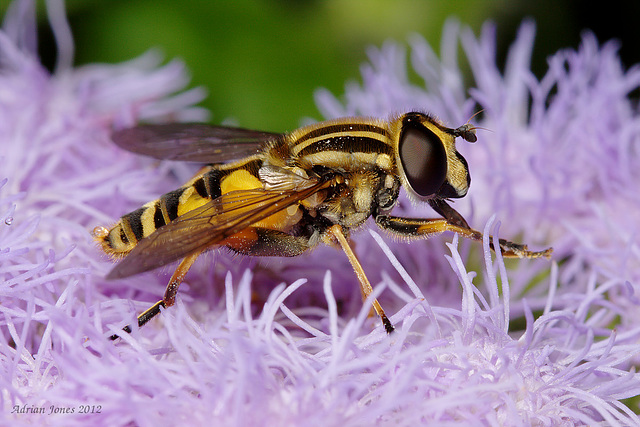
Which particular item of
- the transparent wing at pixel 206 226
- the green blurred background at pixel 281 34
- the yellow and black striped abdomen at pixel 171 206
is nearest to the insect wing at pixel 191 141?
the yellow and black striped abdomen at pixel 171 206

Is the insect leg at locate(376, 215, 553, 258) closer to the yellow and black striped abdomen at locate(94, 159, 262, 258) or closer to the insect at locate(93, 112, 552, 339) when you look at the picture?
the insect at locate(93, 112, 552, 339)

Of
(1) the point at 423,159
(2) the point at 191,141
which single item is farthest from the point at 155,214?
(1) the point at 423,159

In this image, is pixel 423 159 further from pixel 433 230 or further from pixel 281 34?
pixel 281 34

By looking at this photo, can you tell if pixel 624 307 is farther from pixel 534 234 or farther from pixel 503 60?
pixel 503 60

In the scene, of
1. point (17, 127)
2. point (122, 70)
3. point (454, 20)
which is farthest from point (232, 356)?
point (454, 20)

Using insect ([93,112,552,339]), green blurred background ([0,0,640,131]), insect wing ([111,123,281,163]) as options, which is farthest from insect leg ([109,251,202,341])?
green blurred background ([0,0,640,131])

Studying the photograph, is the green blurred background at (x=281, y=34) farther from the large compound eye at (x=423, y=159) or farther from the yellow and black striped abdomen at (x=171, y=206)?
the large compound eye at (x=423, y=159)
